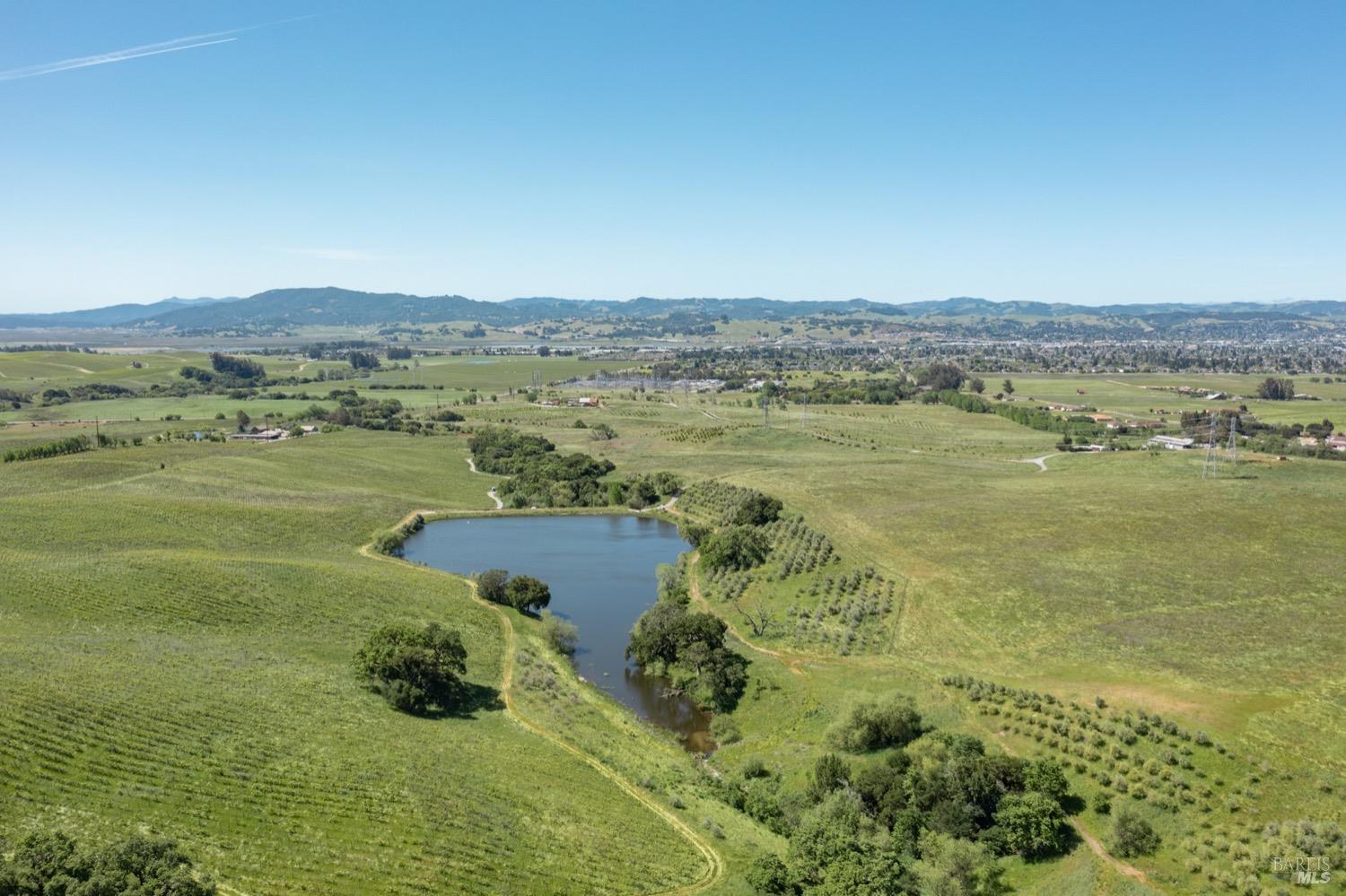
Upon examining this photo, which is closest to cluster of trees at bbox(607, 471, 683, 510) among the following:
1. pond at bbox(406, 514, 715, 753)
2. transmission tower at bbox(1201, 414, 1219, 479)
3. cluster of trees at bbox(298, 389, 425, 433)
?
pond at bbox(406, 514, 715, 753)

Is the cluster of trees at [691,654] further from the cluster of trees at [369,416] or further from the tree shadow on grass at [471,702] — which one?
the cluster of trees at [369,416]

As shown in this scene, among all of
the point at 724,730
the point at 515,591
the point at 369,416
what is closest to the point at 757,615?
the point at 724,730

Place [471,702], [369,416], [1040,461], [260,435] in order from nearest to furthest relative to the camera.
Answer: [471,702]
[1040,461]
[260,435]
[369,416]

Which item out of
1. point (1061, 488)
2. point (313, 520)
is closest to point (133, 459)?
point (313, 520)

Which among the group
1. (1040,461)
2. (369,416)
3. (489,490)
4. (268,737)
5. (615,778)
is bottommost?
(615,778)

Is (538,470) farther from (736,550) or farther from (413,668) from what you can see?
(413,668)

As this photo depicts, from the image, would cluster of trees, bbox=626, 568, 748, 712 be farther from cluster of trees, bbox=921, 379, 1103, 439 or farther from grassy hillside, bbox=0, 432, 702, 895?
cluster of trees, bbox=921, 379, 1103, 439
